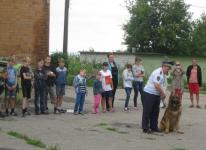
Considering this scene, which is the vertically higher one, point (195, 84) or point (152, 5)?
point (152, 5)

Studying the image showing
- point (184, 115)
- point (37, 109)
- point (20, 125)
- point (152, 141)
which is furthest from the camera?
point (184, 115)

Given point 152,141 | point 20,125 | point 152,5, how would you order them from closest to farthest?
point 152,141 < point 20,125 < point 152,5

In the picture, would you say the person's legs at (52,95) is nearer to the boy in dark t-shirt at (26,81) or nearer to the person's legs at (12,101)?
the boy in dark t-shirt at (26,81)

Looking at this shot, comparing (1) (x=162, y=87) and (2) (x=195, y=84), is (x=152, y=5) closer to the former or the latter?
(2) (x=195, y=84)

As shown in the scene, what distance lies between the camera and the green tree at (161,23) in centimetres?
5459

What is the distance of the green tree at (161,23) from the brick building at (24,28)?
107 ft

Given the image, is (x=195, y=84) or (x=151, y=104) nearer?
(x=151, y=104)

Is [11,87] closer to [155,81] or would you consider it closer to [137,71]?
[155,81]

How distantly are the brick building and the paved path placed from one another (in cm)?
447

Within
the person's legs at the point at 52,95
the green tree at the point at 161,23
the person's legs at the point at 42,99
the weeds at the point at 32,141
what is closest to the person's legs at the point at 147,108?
the weeds at the point at 32,141

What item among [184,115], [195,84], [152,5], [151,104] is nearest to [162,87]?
[151,104]

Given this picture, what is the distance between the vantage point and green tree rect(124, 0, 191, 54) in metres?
54.6

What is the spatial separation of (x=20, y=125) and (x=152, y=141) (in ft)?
10.9

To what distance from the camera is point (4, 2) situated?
21344mm
